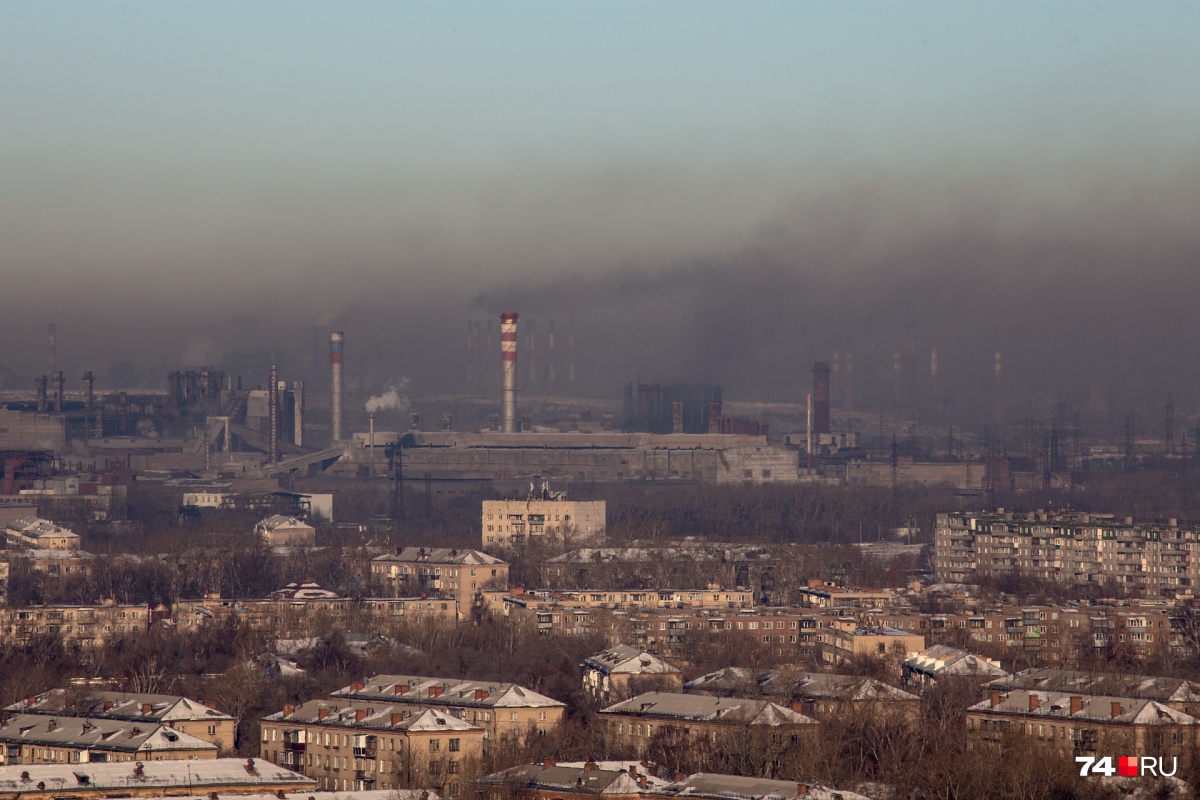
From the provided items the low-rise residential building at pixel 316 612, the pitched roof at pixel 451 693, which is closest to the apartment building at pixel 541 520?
the low-rise residential building at pixel 316 612

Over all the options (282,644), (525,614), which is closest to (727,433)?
(525,614)

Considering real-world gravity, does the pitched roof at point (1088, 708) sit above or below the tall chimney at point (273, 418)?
below

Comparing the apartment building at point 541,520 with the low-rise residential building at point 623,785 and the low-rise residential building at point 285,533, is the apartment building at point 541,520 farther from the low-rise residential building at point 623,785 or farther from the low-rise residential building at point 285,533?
the low-rise residential building at point 623,785

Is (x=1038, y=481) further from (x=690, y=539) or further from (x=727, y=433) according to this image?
(x=690, y=539)

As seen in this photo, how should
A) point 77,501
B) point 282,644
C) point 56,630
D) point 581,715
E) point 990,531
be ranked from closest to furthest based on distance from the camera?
point 581,715 < point 282,644 < point 56,630 < point 990,531 < point 77,501

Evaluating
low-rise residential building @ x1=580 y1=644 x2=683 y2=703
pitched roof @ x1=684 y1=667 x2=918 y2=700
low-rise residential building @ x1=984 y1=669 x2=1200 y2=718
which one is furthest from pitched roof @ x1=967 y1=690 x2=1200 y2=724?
low-rise residential building @ x1=580 y1=644 x2=683 y2=703

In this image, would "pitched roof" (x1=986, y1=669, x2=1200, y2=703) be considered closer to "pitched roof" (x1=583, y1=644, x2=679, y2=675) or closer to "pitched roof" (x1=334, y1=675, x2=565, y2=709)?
"pitched roof" (x1=583, y1=644, x2=679, y2=675)

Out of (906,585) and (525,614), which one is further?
(906,585)
